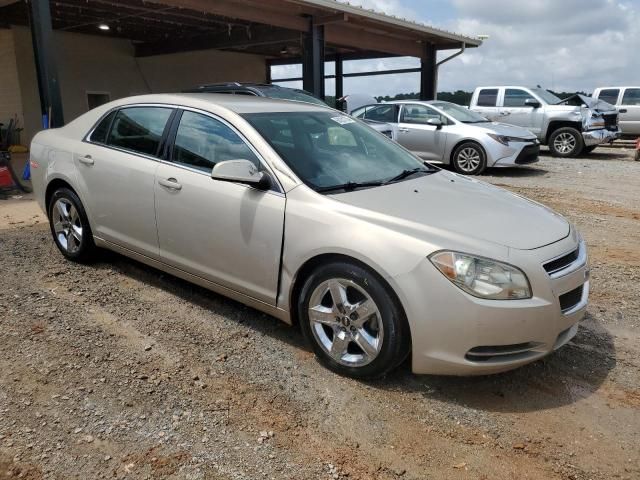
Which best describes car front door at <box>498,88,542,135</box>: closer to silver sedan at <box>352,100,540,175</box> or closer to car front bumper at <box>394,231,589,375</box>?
silver sedan at <box>352,100,540,175</box>

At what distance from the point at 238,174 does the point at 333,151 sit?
2.61ft

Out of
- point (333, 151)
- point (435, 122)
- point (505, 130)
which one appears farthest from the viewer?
point (435, 122)

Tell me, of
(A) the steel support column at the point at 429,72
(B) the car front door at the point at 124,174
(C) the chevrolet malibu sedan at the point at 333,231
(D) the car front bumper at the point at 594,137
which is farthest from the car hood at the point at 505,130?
(B) the car front door at the point at 124,174

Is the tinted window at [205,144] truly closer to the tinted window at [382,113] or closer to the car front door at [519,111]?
the tinted window at [382,113]

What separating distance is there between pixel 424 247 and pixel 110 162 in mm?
2760

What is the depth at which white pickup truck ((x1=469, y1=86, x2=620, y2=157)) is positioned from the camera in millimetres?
13672

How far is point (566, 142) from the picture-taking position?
45.6 ft

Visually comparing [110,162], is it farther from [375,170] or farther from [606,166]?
[606,166]

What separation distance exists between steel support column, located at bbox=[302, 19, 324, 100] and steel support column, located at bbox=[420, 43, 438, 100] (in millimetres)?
6164

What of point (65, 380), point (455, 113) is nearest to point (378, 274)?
point (65, 380)

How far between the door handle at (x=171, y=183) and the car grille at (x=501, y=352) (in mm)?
2205

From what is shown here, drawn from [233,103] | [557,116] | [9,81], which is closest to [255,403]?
[233,103]

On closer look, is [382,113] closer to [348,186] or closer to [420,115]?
[420,115]

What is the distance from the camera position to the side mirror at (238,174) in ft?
10.7
